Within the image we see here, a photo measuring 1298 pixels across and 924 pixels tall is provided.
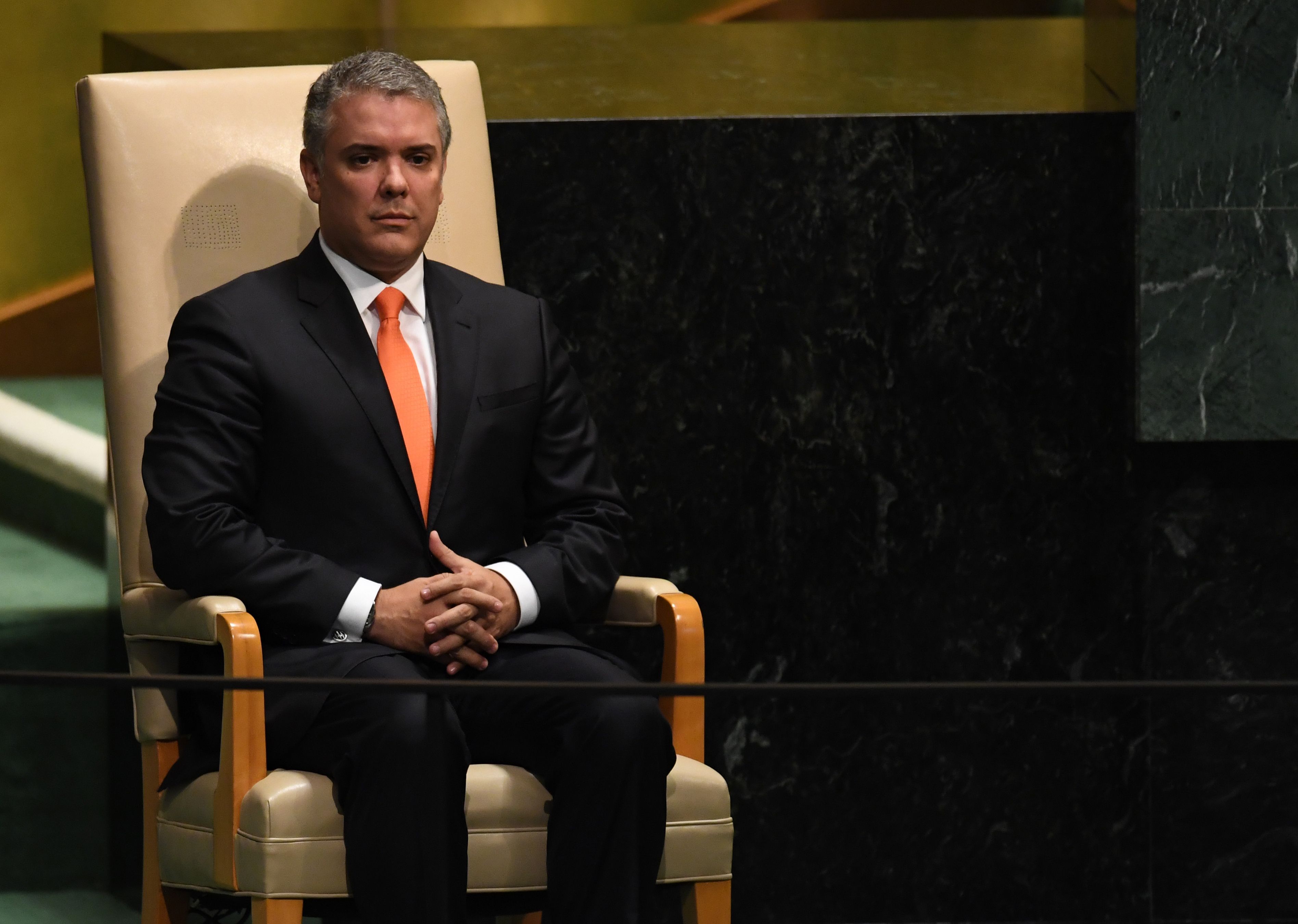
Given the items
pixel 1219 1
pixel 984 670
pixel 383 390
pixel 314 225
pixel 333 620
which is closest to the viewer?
pixel 333 620

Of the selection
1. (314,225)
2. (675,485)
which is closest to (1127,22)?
(675,485)

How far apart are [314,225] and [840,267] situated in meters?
1.00

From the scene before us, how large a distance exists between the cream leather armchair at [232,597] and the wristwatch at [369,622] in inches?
6.0

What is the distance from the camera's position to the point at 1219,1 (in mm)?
2998

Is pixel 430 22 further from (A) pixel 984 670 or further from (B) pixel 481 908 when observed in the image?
(B) pixel 481 908

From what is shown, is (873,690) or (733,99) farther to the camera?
(733,99)

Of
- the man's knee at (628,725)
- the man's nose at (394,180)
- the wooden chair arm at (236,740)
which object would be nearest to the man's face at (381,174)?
the man's nose at (394,180)

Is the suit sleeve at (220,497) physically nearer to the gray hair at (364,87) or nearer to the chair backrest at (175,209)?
the chair backrest at (175,209)

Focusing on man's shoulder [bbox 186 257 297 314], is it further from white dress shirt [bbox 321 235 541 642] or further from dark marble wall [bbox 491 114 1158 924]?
dark marble wall [bbox 491 114 1158 924]

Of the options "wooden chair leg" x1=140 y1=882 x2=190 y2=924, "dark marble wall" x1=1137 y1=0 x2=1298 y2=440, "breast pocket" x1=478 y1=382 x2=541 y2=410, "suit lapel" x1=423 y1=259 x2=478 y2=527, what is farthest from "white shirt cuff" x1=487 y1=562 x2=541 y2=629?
"dark marble wall" x1=1137 y1=0 x2=1298 y2=440

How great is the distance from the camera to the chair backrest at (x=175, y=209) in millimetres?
2500

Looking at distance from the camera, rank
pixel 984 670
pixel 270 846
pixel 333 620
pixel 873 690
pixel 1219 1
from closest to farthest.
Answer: pixel 873 690, pixel 270 846, pixel 333 620, pixel 1219 1, pixel 984 670

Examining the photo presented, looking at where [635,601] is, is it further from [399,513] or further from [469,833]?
[469,833]

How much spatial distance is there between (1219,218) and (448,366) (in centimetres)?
145
